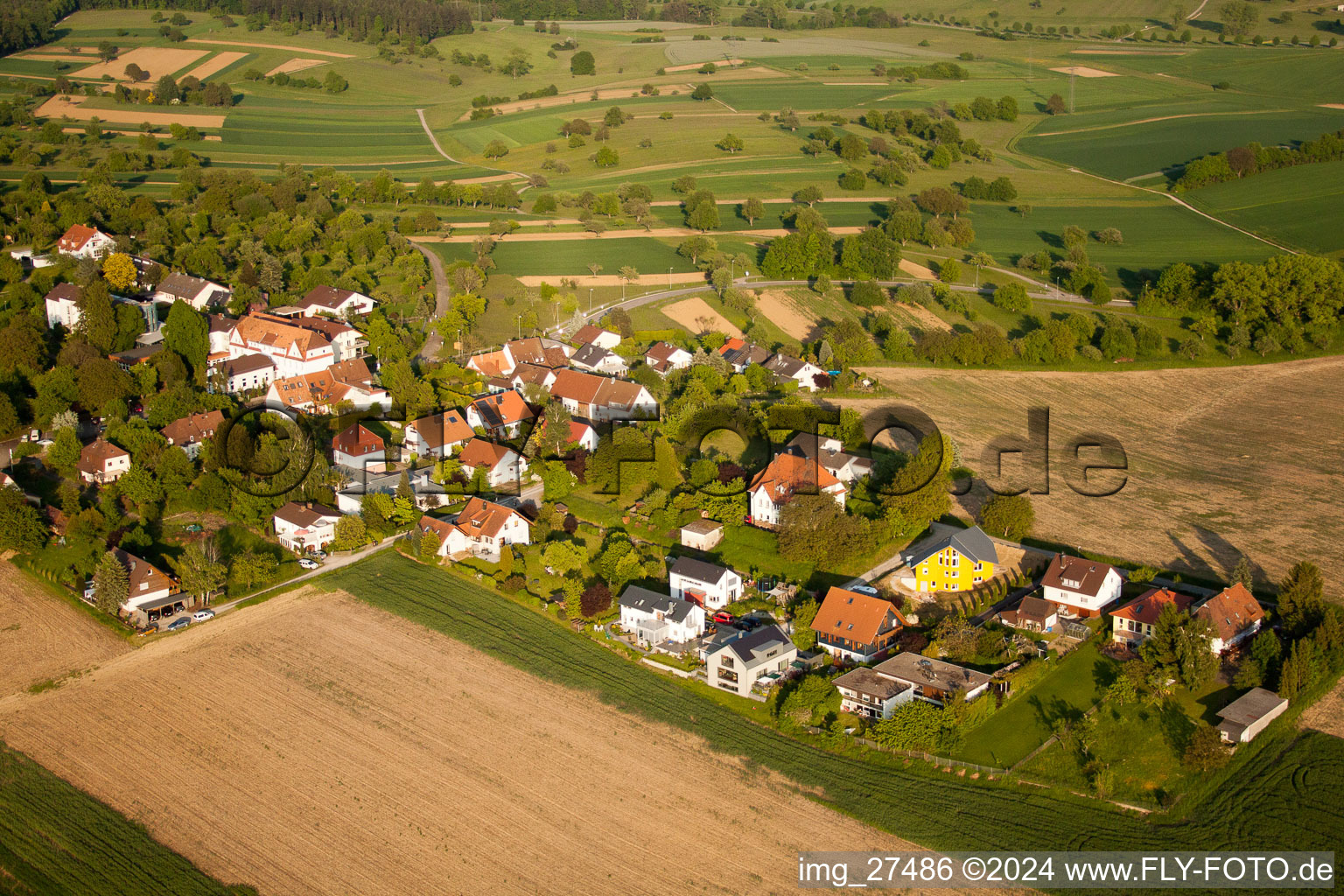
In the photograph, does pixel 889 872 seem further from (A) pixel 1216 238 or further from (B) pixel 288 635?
(A) pixel 1216 238

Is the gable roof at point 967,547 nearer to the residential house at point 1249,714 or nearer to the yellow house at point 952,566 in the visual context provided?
the yellow house at point 952,566

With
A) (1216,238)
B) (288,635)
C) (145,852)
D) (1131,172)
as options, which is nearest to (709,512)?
(288,635)

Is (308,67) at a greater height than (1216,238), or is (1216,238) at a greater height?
(308,67)

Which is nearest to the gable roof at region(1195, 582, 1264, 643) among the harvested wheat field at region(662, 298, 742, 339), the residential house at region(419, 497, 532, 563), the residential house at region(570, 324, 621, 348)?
the residential house at region(419, 497, 532, 563)

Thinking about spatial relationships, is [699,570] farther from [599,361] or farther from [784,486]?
[599,361]

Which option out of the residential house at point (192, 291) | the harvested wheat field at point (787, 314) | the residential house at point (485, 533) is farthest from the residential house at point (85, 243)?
the harvested wheat field at point (787, 314)

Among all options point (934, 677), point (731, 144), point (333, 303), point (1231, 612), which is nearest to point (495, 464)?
point (934, 677)

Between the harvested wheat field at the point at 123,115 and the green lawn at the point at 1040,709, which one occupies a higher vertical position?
the harvested wheat field at the point at 123,115
